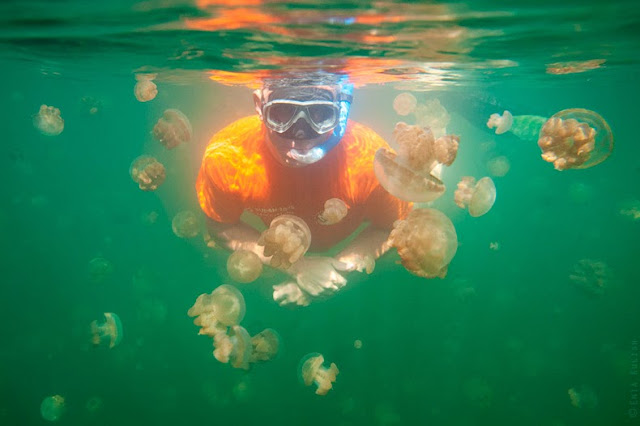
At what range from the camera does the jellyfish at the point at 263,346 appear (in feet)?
17.3

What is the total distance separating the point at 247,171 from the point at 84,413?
12.0 metres

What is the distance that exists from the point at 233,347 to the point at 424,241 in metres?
2.77

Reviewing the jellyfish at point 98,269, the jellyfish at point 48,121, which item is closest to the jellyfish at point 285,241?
the jellyfish at point 48,121

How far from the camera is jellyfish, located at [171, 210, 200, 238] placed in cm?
789

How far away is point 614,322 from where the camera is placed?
93.2ft

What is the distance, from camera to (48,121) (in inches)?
354

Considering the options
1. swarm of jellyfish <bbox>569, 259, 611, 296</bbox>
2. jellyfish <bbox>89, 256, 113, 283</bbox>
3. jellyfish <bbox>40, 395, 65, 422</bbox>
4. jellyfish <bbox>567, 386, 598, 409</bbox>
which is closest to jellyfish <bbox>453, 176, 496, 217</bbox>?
jellyfish <bbox>567, 386, 598, 409</bbox>

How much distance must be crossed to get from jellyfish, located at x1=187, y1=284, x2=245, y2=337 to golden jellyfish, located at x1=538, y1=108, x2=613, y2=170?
13.7ft

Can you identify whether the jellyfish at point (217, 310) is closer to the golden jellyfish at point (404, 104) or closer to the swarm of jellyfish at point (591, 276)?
the golden jellyfish at point (404, 104)

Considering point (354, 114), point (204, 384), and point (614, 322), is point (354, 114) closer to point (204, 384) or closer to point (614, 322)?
point (204, 384)

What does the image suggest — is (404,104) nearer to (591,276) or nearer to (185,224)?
(185,224)

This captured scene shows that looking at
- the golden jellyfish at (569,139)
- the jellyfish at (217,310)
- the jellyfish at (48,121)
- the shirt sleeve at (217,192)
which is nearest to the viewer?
the golden jellyfish at (569,139)

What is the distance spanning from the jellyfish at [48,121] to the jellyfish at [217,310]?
696 cm

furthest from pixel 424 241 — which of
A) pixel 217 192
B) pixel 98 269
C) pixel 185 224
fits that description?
pixel 98 269
